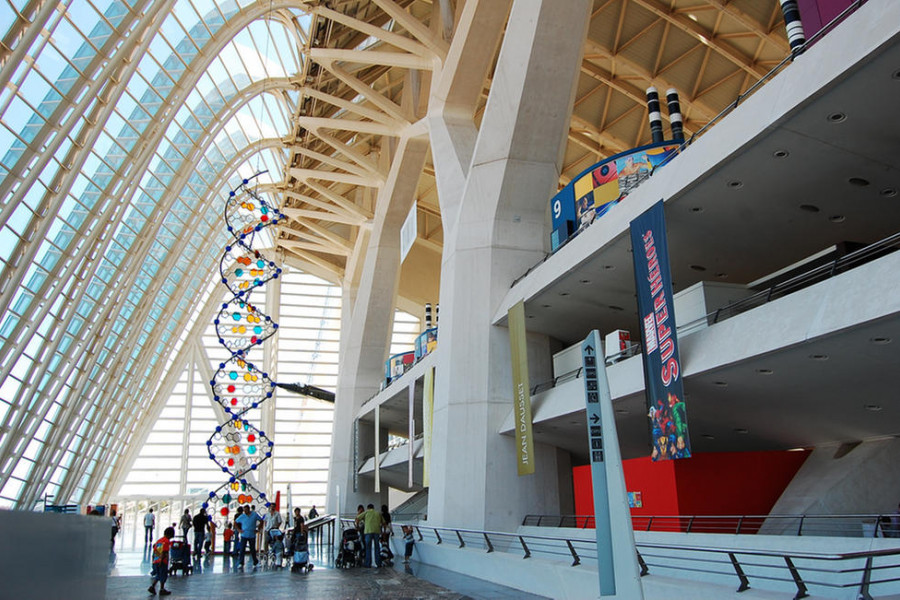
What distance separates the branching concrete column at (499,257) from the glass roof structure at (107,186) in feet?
33.1

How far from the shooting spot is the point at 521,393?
17781 millimetres

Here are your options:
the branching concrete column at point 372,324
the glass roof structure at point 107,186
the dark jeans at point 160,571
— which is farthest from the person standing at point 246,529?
the branching concrete column at point 372,324

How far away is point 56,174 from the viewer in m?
20.7

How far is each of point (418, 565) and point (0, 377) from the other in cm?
1423

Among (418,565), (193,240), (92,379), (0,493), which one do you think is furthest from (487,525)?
(193,240)

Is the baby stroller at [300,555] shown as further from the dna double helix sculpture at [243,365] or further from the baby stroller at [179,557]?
the dna double helix sculpture at [243,365]

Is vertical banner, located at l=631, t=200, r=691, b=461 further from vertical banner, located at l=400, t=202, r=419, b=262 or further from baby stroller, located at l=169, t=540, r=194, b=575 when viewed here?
vertical banner, located at l=400, t=202, r=419, b=262

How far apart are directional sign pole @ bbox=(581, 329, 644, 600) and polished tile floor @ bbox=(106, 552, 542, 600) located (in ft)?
16.2

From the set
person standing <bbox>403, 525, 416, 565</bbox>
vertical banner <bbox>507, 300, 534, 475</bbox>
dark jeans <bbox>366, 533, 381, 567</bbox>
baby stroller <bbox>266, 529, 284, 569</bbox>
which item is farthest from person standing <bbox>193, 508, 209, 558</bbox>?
vertical banner <bbox>507, 300, 534, 475</bbox>

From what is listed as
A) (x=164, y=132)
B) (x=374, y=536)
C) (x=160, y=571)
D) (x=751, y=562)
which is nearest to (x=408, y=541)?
(x=374, y=536)

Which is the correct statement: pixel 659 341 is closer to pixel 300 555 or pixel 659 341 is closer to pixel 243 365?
pixel 300 555

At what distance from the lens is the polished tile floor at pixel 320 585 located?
36.8ft

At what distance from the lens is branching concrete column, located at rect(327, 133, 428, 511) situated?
1282 inches

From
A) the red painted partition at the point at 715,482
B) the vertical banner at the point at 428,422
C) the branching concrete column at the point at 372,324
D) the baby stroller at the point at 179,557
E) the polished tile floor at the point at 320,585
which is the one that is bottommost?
the polished tile floor at the point at 320,585
